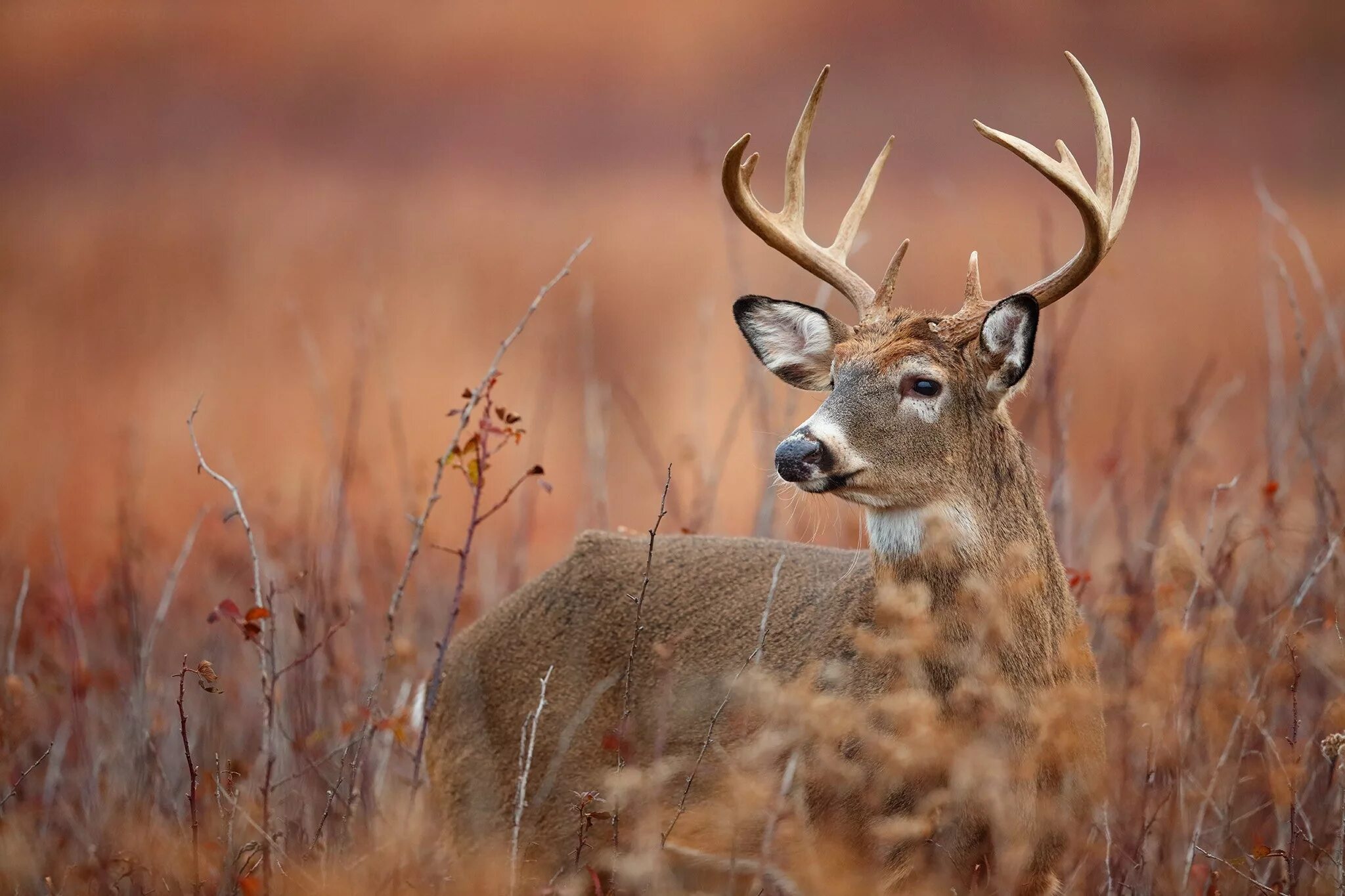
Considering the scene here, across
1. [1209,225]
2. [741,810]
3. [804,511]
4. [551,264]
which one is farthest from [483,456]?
[1209,225]

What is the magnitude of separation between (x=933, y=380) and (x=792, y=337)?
73 centimetres

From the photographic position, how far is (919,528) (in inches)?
152

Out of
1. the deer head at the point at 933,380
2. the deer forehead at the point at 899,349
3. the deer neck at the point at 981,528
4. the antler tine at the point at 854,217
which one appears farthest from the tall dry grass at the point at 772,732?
the antler tine at the point at 854,217

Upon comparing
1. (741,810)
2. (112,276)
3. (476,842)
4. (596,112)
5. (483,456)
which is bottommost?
(476,842)

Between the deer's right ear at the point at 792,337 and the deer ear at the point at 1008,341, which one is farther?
the deer's right ear at the point at 792,337

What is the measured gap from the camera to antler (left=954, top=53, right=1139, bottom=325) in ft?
12.6

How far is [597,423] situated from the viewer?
641 cm

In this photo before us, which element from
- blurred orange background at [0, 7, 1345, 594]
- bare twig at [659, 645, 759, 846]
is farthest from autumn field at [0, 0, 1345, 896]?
bare twig at [659, 645, 759, 846]

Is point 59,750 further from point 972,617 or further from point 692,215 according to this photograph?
point 692,215

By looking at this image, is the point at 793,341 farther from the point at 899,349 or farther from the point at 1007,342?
the point at 1007,342

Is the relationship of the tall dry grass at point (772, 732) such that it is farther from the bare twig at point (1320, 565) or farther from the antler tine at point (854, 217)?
the antler tine at point (854, 217)

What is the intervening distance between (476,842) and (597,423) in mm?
2533

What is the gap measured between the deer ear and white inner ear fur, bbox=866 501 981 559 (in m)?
0.36

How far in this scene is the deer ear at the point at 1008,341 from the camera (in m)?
3.68
